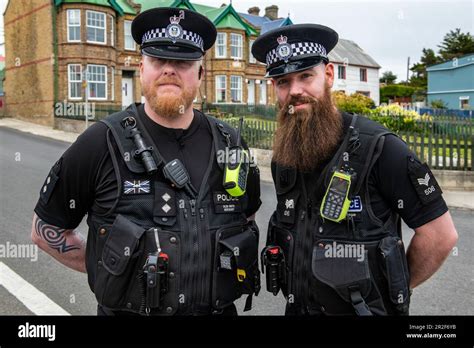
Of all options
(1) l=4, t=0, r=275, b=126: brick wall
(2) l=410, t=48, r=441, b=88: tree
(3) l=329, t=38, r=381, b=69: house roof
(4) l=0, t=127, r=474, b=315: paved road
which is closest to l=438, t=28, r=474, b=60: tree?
(2) l=410, t=48, r=441, b=88: tree

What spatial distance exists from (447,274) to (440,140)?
22.8 feet

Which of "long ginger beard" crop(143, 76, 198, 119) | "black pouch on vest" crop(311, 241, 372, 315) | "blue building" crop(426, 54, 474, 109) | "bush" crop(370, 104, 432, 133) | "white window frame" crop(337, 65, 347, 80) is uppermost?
"white window frame" crop(337, 65, 347, 80)

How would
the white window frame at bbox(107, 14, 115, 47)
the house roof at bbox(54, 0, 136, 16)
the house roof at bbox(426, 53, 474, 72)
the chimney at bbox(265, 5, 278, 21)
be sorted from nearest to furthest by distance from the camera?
the house roof at bbox(54, 0, 136, 16) < the white window frame at bbox(107, 14, 115, 47) < the house roof at bbox(426, 53, 474, 72) < the chimney at bbox(265, 5, 278, 21)

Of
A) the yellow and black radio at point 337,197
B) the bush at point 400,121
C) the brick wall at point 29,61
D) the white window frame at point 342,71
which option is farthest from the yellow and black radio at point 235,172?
the white window frame at point 342,71

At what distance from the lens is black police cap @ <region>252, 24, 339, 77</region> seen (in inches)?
106

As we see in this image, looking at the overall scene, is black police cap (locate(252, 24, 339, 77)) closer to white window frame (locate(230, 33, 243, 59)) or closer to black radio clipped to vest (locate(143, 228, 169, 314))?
black radio clipped to vest (locate(143, 228, 169, 314))

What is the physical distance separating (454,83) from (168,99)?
43.6m

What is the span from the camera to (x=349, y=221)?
2.42 meters

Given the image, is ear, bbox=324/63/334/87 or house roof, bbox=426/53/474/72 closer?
ear, bbox=324/63/334/87

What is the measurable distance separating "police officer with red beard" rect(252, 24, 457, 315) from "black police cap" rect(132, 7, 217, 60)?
50 cm

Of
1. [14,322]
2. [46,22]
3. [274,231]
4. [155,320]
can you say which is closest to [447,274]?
[274,231]

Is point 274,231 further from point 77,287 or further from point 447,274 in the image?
point 447,274

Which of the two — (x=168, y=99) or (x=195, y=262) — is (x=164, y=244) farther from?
(x=168, y=99)

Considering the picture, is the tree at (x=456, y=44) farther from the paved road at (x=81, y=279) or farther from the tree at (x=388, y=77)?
the paved road at (x=81, y=279)
